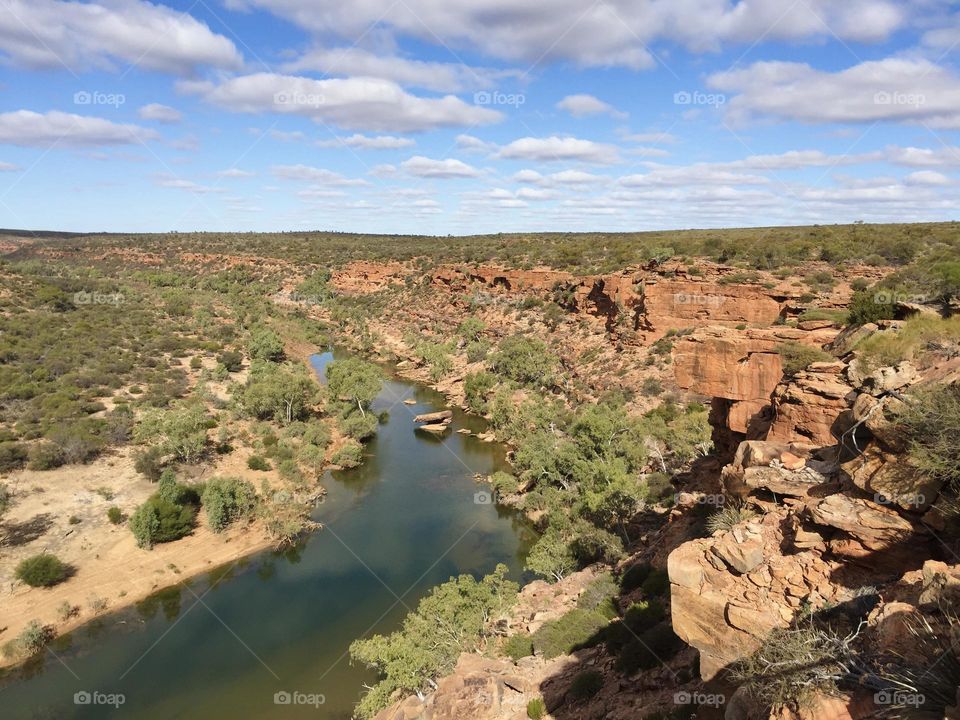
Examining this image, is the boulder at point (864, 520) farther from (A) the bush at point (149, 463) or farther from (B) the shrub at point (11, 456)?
(B) the shrub at point (11, 456)

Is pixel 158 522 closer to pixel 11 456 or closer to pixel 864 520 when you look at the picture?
pixel 11 456

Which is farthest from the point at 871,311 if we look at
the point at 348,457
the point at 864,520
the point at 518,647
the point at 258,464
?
the point at 258,464

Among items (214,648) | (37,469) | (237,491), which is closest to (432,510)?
(237,491)

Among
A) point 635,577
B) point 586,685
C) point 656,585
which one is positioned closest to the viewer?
point 586,685

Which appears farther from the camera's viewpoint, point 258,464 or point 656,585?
point 258,464

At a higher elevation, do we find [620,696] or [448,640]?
[620,696]

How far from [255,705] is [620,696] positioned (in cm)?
1155

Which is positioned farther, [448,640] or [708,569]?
[448,640]

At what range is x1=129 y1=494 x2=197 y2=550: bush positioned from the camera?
76.9 feet

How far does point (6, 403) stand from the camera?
31.5 m

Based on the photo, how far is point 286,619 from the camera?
20484 mm

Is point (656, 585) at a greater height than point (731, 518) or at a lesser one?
lesser

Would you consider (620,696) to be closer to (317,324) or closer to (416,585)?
(416,585)

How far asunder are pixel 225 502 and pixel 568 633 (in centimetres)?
1787
